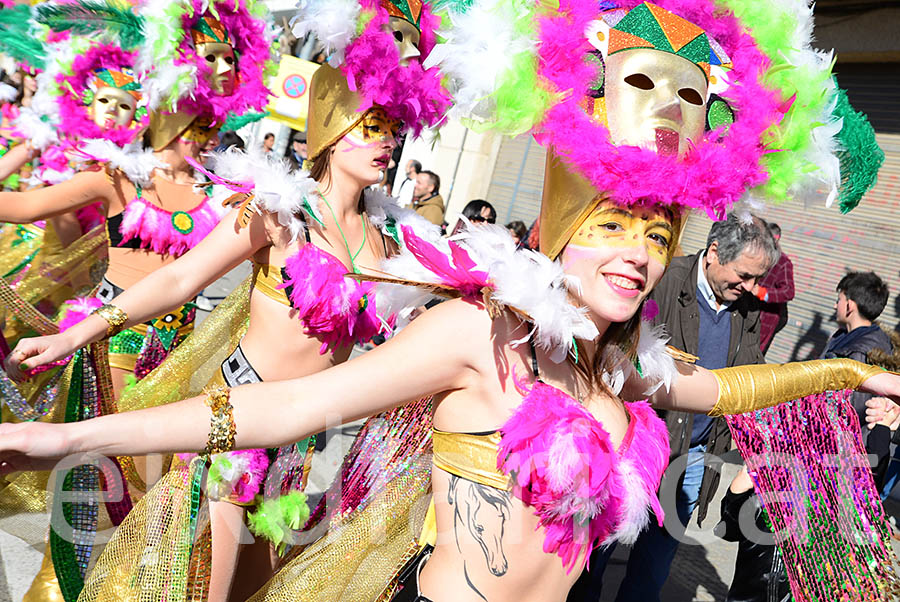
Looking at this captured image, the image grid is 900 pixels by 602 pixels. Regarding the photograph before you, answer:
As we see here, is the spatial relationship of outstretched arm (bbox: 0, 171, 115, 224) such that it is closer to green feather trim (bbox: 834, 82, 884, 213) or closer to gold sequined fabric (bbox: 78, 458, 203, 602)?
gold sequined fabric (bbox: 78, 458, 203, 602)

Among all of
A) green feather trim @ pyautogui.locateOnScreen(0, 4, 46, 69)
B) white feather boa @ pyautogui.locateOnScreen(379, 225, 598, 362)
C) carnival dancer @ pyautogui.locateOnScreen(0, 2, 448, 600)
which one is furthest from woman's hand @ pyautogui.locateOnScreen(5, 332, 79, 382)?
green feather trim @ pyautogui.locateOnScreen(0, 4, 46, 69)

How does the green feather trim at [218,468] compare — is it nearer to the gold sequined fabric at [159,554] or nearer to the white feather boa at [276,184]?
the gold sequined fabric at [159,554]

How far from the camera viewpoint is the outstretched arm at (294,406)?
1265 millimetres

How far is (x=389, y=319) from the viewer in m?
1.83

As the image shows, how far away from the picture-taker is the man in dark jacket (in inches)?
135

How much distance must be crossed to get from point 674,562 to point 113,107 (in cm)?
394

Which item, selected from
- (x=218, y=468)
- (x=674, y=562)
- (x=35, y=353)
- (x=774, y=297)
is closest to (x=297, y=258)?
(x=218, y=468)

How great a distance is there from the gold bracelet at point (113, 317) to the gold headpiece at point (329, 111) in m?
0.84

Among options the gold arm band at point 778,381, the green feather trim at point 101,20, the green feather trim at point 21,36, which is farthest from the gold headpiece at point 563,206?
the green feather trim at point 21,36

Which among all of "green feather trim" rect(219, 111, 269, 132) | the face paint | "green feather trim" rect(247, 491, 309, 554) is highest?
the face paint

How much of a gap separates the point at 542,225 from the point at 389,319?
1.38 ft

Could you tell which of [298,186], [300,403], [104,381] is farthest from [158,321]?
[300,403]

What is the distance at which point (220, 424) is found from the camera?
1.40 m

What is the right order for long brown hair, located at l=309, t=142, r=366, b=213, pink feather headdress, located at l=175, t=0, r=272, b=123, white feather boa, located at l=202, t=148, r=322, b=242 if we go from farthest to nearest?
pink feather headdress, located at l=175, t=0, r=272, b=123 → long brown hair, located at l=309, t=142, r=366, b=213 → white feather boa, located at l=202, t=148, r=322, b=242
